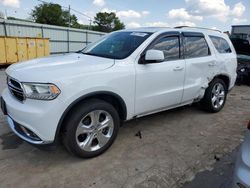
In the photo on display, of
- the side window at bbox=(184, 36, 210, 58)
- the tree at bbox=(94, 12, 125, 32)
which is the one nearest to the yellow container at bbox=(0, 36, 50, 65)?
the side window at bbox=(184, 36, 210, 58)

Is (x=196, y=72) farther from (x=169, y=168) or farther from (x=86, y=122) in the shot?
(x=86, y=122)

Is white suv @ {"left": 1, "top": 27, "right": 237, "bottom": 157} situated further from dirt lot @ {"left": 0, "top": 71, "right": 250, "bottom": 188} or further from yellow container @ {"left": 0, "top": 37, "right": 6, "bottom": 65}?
yellow container @ {"left": 0, "top": 37, "right": 6, "bottom": 65}

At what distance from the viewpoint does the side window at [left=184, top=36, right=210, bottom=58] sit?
4.01 m

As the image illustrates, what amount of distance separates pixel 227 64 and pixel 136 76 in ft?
8.60

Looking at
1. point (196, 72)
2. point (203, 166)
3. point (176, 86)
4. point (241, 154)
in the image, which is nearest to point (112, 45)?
point (176, 86)

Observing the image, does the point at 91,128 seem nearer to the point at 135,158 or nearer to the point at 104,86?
the point at 104,86

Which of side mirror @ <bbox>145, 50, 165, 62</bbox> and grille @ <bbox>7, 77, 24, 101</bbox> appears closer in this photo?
grille @ <bbox>7, 77, 24, 101</bbox>

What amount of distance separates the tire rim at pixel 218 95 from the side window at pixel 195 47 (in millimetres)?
781

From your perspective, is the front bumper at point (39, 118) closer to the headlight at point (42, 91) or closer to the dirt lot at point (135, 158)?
the headlight at point (42, 91)

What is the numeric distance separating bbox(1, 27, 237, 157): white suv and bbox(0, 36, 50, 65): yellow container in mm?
9227

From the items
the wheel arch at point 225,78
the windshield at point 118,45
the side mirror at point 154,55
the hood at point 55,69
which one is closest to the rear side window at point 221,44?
the wheel arch at point 225,78

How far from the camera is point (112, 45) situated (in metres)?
3.71

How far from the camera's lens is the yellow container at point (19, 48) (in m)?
11.3

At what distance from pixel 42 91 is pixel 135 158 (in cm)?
149
